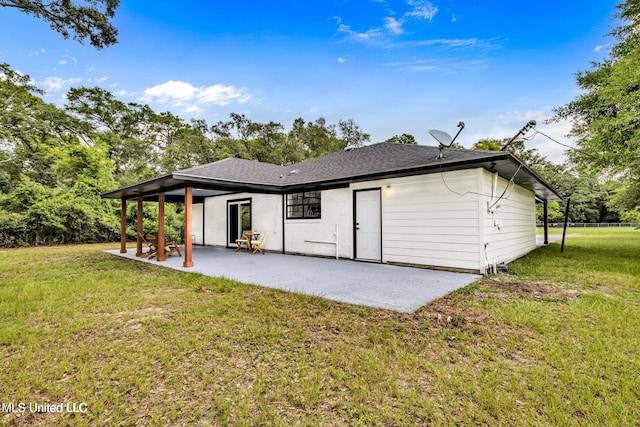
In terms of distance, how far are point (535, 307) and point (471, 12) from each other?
28.9ft

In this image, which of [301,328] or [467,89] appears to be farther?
[467,89]

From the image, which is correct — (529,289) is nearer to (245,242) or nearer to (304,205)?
(304,205)

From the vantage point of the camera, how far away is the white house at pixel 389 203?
236 inches

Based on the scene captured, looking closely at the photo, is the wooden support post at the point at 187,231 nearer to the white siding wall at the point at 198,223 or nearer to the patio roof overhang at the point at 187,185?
the patio roof overhang at the point at 187,185

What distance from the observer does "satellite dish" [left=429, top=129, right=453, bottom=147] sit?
20.1 ft

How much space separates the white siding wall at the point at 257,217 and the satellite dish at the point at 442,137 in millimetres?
5713

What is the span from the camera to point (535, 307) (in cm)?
376

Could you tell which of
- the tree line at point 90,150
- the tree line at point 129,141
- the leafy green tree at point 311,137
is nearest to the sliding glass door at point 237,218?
the tree line at point 129,141

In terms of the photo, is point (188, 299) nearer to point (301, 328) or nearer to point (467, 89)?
point (301, 328)

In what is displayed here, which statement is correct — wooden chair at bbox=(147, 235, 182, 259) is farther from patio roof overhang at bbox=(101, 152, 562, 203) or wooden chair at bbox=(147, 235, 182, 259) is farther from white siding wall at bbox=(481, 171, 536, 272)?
white siding wall at bbox=(481, 171, 536, 272)

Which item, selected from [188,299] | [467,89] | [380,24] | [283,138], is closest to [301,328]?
[188,299]

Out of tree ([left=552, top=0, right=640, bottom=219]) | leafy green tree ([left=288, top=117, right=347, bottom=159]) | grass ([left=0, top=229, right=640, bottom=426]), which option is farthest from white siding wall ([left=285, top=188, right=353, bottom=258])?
leafy green tree ([left=288, top=117, right=347, bottom=159])

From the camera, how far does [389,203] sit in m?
7.20

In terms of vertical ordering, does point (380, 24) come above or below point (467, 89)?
above
